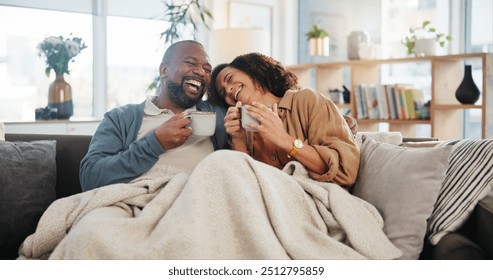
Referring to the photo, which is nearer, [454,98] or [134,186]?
[134,186]

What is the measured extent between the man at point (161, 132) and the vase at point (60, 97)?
1.96 metres

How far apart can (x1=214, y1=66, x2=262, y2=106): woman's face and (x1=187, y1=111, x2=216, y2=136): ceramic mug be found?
0.96 feet

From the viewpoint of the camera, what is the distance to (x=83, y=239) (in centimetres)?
Result: 143

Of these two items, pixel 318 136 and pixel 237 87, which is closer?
pixel 318 136

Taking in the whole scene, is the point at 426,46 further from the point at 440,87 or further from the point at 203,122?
the point at 203,122

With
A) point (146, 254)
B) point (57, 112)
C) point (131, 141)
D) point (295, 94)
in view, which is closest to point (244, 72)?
point (295, 94)

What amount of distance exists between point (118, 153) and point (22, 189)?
0.37 meters

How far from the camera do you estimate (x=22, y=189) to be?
2.09 m

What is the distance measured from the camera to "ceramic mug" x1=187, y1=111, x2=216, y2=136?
6.75 ft

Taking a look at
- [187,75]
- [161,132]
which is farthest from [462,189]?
[187,75]

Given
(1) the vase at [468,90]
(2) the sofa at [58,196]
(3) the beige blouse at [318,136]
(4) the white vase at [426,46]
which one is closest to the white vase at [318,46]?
(4) the white vase at [426,46]

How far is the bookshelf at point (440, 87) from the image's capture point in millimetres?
4309

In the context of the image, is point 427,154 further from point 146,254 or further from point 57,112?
point 57,112
